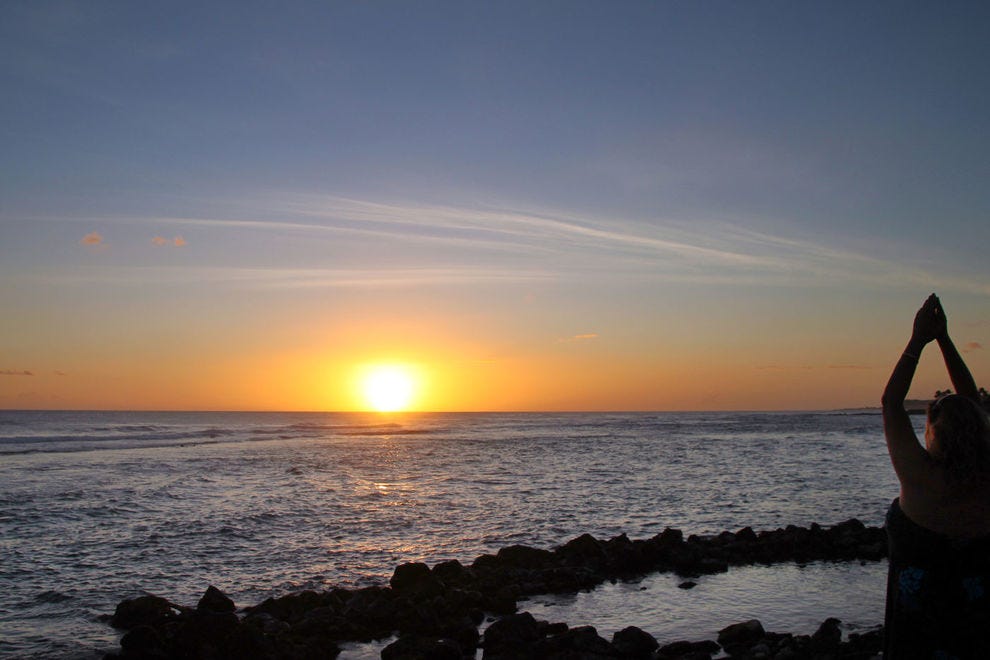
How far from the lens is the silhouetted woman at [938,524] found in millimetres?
3566

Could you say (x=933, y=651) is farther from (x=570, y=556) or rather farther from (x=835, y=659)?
(x=570, y=556)

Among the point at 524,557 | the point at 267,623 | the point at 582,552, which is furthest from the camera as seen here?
the point at 582,552

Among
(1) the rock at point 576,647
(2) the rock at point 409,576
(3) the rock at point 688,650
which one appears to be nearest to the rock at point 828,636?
(3) the rock at point 688,650

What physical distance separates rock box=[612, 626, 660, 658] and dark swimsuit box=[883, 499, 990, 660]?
6.75 meters

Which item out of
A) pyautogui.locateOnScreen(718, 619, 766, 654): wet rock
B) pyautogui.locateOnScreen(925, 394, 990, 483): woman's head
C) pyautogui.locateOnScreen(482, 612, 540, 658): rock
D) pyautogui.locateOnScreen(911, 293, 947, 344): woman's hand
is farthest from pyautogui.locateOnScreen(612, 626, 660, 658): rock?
pyautogui.locateOnScreen(911, 293, 947, 344): woman's hand

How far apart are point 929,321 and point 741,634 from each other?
8170 mm

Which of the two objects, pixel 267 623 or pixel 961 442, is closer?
pixel 961 442

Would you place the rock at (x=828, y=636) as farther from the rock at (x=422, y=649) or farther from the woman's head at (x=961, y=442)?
the woman's head at (x=961, y=442)

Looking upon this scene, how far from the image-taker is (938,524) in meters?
3.64

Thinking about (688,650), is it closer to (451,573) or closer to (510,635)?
(510,635)

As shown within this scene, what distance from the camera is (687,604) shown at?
42.5 ft

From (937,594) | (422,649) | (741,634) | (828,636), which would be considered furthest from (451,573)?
(937,594)

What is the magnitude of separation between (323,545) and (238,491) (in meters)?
11.9

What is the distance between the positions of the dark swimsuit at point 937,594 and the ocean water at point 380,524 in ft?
26.1
